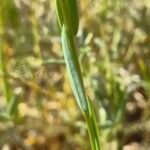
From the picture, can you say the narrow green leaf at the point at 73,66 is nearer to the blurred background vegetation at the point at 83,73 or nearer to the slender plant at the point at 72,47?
the slender plant at the point at 72,47

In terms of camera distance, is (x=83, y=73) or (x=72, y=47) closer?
(x=72, y=47)

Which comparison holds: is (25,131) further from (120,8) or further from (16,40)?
(120,8)

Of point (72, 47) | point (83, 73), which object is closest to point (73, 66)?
point (72, 47)

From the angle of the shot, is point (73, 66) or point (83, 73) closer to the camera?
point (73, 66)

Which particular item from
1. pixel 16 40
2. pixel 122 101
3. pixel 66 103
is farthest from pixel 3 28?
pixel 122 101

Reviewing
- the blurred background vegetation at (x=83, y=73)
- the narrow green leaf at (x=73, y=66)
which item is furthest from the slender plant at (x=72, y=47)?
the blurred background vegetation at (x=83, y=73)

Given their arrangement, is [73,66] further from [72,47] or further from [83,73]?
[83,73]

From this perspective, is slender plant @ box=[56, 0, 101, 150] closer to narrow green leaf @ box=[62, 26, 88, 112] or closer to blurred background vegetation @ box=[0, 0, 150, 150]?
narrow green leaf @ box=[62, 26, 88, 112]
